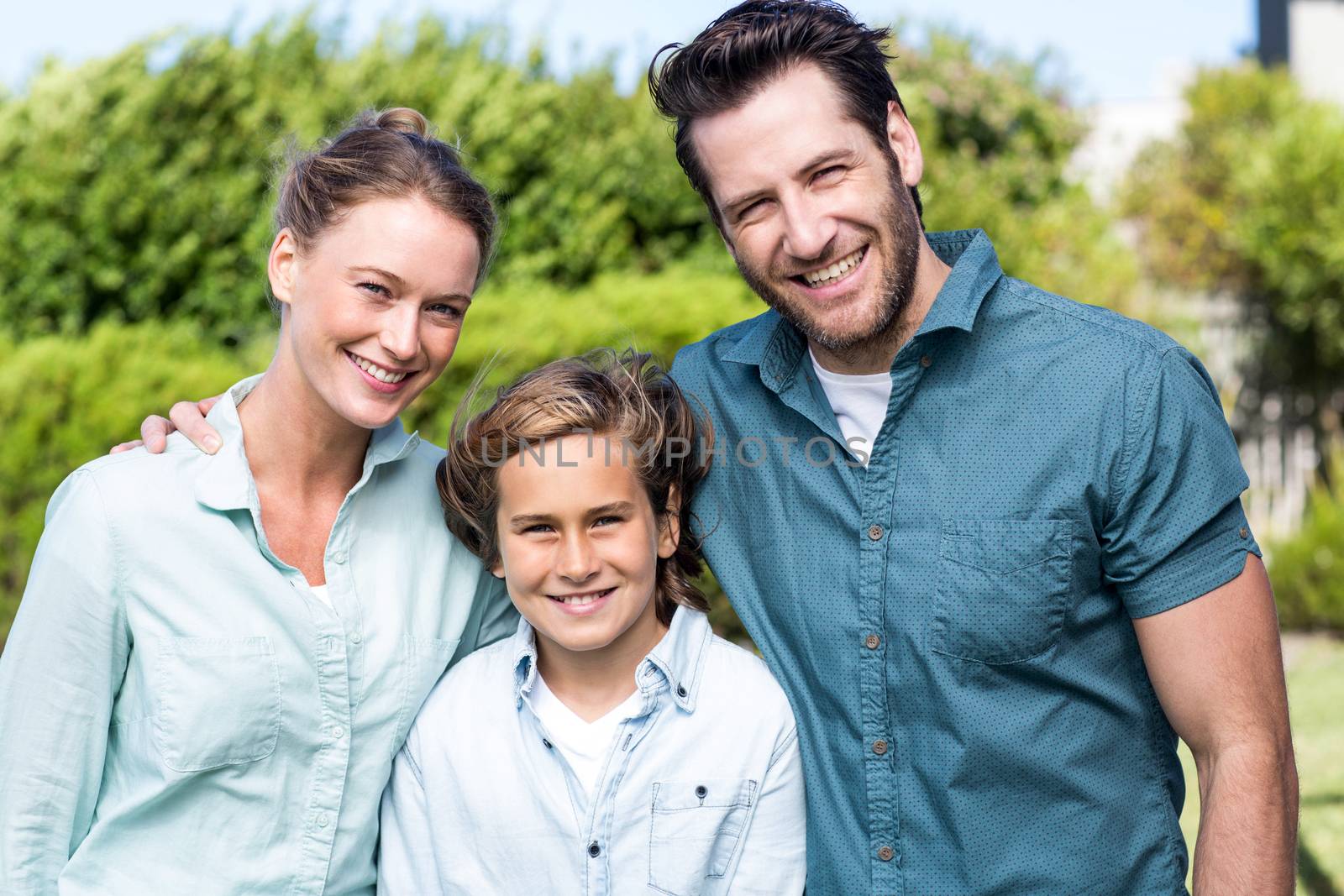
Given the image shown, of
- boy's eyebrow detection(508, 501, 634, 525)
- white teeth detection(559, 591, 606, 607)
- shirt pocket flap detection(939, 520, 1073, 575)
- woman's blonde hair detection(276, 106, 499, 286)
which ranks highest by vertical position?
woman's blonde hair detection(276, 106, 499, 286)

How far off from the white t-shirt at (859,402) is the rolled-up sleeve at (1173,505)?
43 cm

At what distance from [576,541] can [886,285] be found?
27.8 inches

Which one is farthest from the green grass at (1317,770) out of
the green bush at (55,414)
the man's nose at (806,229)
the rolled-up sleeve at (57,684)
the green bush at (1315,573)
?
the green bush at (55,414)

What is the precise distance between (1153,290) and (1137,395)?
1003cm

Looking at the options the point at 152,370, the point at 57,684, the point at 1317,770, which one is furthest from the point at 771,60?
the point at 1317,770

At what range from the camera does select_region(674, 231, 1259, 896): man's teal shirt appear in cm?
196

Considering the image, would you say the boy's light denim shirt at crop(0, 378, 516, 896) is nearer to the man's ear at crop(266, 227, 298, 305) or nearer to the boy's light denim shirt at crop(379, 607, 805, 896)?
the boy's light denim shirt at crop(379, 607, 805, 896)

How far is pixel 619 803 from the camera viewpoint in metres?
2.12

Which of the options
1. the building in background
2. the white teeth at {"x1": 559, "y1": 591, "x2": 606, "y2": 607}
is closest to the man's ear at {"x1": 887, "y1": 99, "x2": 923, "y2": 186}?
the white teeth at {"x1": 559, "y1": 591, "x2": 606, "y2": 607}

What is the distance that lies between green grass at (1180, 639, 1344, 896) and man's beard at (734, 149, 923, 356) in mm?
2132

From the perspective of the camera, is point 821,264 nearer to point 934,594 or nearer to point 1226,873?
point 934,594

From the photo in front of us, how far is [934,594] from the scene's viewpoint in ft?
6.63

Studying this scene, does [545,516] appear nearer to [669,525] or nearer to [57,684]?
[669,525]

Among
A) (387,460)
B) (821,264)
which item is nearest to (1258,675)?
(821,264)
